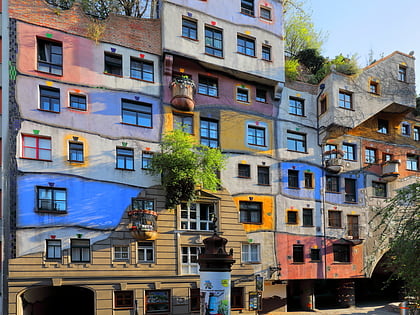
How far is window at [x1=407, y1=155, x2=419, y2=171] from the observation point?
1204 inches

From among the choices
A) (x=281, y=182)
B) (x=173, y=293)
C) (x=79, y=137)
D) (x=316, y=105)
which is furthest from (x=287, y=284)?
(x=79, y=137)

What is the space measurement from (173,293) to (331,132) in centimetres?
1445

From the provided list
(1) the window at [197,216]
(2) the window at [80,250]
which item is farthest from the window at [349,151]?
(2) the window at [80,250]

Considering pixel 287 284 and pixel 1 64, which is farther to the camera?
pixel 287 284

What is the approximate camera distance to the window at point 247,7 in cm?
A: 2491

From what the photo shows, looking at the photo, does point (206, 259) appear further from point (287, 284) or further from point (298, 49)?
point (298, 49)

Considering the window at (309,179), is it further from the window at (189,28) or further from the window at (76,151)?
the window at (76,151)

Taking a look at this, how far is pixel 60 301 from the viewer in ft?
70.3

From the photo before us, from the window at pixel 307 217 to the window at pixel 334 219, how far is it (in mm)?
1577

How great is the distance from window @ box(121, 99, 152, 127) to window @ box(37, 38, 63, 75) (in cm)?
364

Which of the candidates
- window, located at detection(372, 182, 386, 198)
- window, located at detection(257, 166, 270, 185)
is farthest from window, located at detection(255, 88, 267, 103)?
window, located at detection(372, 182, 386, 198)

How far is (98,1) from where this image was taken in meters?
24.0

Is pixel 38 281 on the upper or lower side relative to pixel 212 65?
lower

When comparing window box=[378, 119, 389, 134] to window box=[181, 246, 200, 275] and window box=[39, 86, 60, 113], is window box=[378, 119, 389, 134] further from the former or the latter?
window box=[39, 86, 60, 113]
